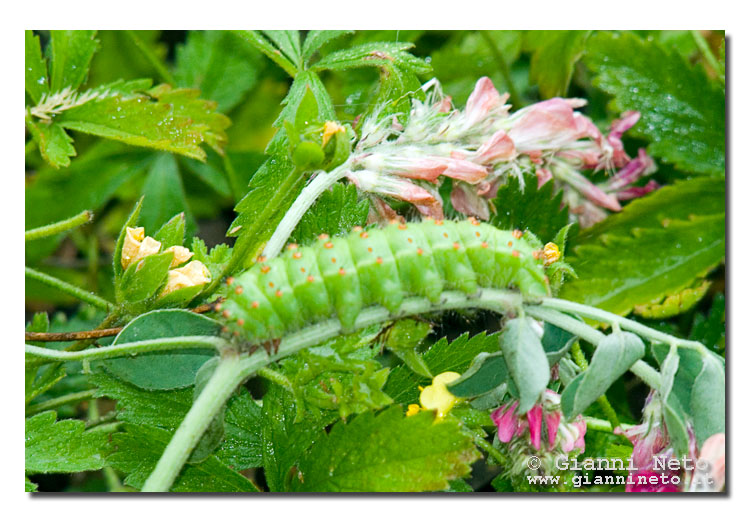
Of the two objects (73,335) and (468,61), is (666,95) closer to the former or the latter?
(468,61)

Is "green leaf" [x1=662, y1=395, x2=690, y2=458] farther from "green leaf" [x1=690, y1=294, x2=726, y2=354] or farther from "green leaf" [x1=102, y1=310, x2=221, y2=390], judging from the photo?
"green leaf" [x1=102, y1=310, x2=221, y2=390]

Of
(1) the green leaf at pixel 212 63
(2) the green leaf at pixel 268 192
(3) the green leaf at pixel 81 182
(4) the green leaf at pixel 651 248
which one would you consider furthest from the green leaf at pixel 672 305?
(3) the green leaf at pixel 81 182

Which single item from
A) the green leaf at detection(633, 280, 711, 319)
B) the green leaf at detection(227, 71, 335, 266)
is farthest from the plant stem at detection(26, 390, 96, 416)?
the green leaf at detection(633, 280, 711, 319)

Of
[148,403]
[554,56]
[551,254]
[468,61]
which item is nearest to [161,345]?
[148,403]

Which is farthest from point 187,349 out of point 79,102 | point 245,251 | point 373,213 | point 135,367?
point 79,102

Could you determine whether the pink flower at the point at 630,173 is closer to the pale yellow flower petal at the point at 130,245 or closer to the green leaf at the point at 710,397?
the green leaf at the point at 710,397
